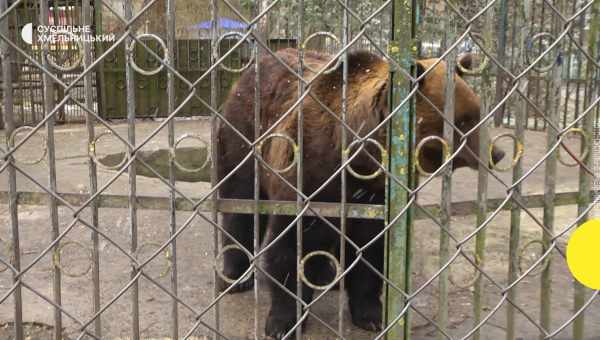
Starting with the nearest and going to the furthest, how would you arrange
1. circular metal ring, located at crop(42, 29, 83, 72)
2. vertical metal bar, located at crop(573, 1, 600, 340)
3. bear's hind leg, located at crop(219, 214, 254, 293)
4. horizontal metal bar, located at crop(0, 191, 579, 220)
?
circular metal ring, located at crop(42, 29, 83, 72), horizontal metal bar, located at crop(0, 191, 579, 220), vertical metal bar, located at crop(573, 1, 600, 340), bear's hind leg, located at crop(219, 214, 254, 293)

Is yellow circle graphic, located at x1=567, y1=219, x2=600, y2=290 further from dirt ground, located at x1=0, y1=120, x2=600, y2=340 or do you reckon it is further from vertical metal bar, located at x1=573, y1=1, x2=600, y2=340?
dirt ground, located at x1=0, y1=120, x2=600, y2=340

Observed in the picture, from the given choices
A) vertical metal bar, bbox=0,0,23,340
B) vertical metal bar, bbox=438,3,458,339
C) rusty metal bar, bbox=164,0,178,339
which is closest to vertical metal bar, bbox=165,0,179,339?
rusty metal bar, bbox=164,0,178,339

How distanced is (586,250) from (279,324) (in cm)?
166

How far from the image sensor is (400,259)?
220 centimetres

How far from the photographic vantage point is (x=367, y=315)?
3.54m

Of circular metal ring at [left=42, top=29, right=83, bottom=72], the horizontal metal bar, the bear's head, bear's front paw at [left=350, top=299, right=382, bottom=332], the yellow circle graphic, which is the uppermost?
circular metal ring at [left=42, top=29, right=83, bottom=72]

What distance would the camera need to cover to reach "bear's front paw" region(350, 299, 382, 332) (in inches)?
138

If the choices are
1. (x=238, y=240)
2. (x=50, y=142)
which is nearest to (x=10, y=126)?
(x=50, y=142)

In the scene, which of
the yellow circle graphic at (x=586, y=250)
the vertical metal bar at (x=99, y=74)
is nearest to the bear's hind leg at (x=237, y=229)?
the yellow circle graphic at (x=586, y=250)

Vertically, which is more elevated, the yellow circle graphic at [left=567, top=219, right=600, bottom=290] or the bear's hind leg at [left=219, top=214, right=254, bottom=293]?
the yellow circle graphic at [left=567, top=219, right=600, bottom=290]

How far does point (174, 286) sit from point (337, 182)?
43.6 inches

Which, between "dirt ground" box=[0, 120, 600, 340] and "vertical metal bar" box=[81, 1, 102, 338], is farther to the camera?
"dirt ground" box=[0, 120, 600, 340]

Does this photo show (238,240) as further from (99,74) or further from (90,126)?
(99,74)

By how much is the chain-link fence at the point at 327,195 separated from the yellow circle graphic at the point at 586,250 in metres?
0.15
